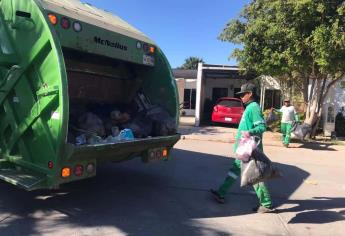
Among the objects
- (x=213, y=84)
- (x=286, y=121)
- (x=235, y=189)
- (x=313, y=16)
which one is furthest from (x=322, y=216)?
(x=213, y=84)

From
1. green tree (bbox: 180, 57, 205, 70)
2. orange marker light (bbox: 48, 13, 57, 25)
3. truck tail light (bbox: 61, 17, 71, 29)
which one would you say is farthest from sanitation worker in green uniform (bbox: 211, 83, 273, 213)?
green tree (bbox: 180, 57, 205, 70)

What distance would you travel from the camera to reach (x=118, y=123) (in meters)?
6.32

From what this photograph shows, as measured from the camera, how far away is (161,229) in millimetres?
4707

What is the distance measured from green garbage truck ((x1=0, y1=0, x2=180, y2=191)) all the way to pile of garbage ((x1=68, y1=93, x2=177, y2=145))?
0.05 feet

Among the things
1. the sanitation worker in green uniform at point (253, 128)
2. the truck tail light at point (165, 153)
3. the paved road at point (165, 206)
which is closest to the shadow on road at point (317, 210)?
the paved road at point (165, 206)

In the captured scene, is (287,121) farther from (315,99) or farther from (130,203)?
(130,203)

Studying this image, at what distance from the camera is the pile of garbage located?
5266 millimetres

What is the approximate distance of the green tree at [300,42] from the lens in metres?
12.6

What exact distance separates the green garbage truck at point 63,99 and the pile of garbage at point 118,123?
0.01 metres

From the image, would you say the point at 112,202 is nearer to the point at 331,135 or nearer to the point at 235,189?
the point at 235,189

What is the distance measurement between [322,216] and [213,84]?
22150 millimetres

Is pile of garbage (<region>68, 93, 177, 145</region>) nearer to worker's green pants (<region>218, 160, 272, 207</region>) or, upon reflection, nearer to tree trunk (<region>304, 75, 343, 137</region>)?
worker's green pants (<region>218, 160, 272, 207</region>)

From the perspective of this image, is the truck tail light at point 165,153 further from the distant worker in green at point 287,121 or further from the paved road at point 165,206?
the distant worker in green at point 287,121

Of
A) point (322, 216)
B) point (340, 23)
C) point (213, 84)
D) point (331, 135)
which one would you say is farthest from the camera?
point (213, 84)
